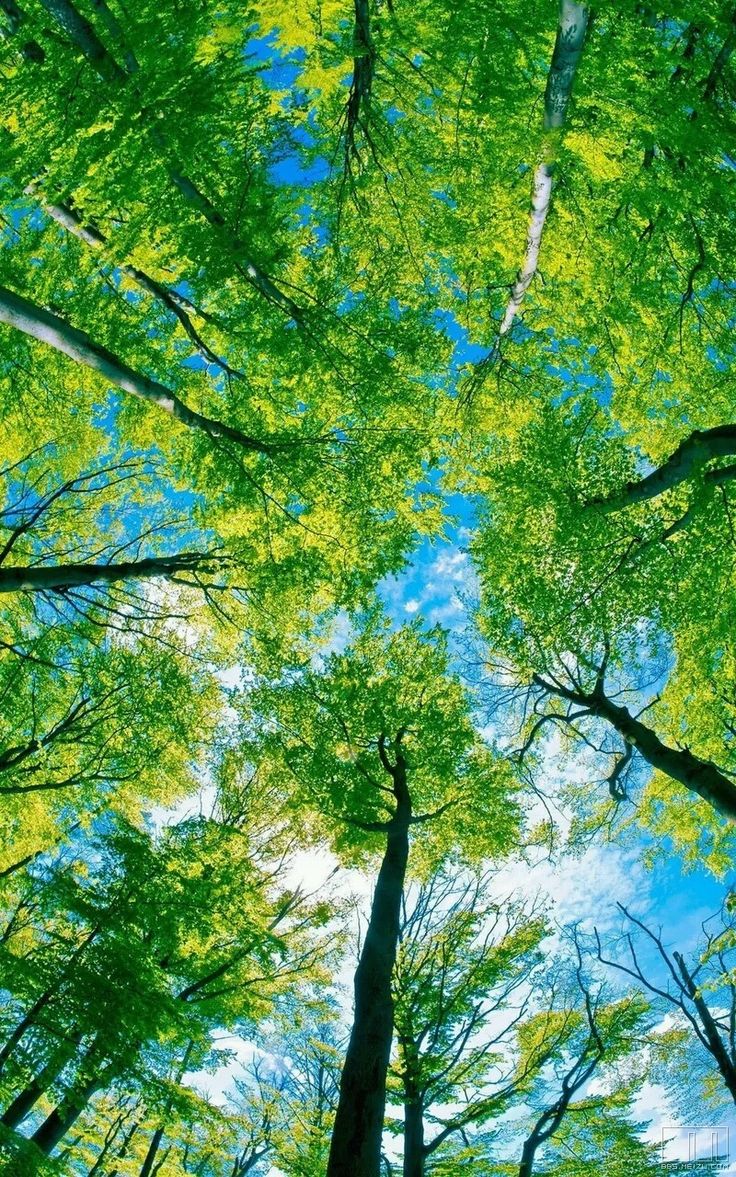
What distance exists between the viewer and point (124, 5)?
3.44 meters

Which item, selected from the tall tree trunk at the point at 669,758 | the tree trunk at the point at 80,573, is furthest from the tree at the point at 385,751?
the tree trunk at the point at 80,573

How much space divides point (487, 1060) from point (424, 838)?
11.4 ft

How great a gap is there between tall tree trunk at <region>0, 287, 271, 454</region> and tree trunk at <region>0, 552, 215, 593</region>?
1444mm

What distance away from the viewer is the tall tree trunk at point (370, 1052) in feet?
16.4

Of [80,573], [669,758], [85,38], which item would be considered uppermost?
[669,758]

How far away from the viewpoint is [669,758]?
22.8ft

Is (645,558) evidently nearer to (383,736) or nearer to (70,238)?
(383,736)

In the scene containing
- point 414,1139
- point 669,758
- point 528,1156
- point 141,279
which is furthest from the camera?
point 669,758

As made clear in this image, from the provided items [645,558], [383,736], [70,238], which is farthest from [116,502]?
[645,558]

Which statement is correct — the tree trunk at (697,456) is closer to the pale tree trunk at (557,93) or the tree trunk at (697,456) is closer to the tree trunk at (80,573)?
the pale tree trunk at (557,93)

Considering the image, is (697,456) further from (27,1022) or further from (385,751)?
(385,751)

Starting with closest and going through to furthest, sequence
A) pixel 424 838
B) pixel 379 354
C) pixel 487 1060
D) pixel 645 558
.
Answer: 1. pixel 379 354
2. pixel 645 558
3. pixel 487 1060
4. pixel 424 838

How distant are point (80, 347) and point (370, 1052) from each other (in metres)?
6.23

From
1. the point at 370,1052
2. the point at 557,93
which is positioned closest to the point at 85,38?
the point at 557,93
